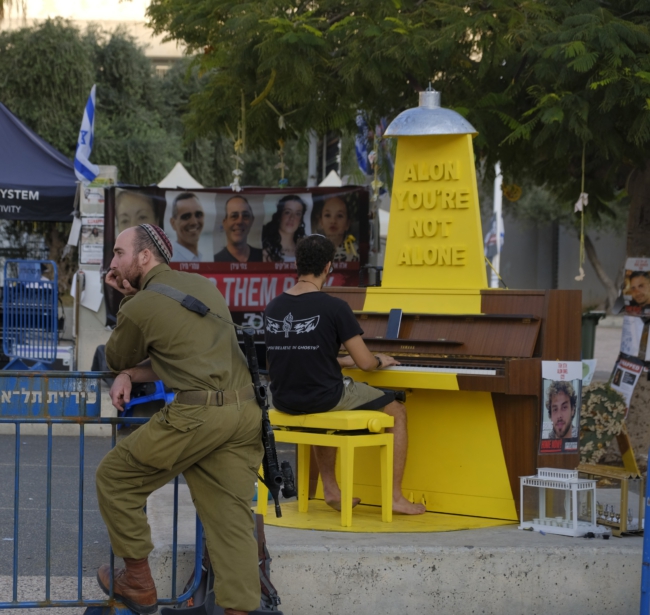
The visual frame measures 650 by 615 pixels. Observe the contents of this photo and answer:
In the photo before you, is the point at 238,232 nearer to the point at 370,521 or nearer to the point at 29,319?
the point at 29,319

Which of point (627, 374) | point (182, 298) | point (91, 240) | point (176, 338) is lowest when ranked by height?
point (627, 374)

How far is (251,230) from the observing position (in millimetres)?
11492

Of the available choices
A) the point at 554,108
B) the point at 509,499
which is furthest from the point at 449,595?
the point at 554,108

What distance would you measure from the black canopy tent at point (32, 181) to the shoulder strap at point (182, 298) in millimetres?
8584

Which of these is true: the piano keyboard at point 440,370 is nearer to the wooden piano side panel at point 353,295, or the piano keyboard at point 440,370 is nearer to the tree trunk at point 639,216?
the wooden piano side panel at point 353,295

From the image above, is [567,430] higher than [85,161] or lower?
lower

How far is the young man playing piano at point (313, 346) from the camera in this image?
547cm

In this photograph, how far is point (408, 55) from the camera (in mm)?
7496

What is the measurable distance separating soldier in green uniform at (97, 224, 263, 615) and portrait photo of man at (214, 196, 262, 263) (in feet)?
24.2

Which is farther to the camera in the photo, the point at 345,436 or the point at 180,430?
the point at 345,436

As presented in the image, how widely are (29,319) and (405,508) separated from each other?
269 inches

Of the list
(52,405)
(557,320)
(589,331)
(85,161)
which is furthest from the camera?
(589,331)

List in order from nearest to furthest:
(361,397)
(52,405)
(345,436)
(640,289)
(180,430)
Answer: (180,430) < (52,405) < (345,436) < (361,397) < (640,289)

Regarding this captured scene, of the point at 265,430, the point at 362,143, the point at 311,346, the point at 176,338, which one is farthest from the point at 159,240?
the point at 362,143
